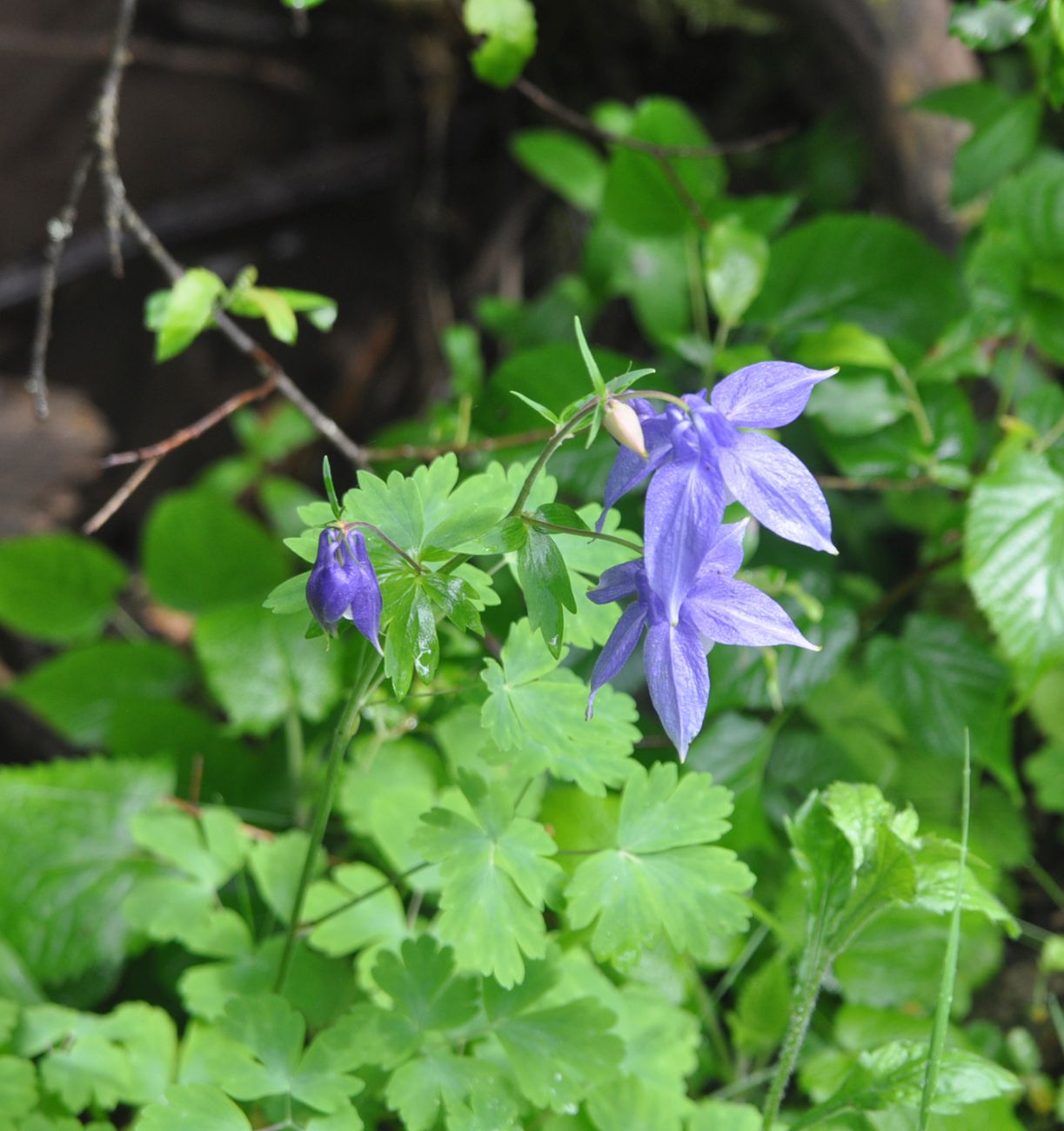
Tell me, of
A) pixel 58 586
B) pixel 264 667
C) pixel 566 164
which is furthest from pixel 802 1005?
pixel 566 164

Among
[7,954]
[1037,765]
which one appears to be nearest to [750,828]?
[1037,765]

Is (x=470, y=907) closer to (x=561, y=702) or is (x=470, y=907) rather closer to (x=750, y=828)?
(x=561, y=702)

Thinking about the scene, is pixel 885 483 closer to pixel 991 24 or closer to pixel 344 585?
pixel 991 24

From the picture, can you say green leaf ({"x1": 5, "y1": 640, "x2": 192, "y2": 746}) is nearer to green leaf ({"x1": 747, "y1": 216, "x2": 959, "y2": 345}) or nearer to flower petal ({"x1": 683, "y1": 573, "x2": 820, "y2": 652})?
green leaf ({"x1": 747, "y1": 216, "x2": 959, "y2": 345})

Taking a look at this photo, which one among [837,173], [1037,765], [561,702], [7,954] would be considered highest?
[837,173]

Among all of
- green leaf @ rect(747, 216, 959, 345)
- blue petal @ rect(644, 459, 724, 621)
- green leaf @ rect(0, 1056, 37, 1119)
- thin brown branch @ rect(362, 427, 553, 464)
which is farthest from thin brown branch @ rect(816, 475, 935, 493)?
green leaf @ rect(0, 1056, 37, 1119)

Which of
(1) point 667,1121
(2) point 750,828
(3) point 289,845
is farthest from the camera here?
(2) point 750,828

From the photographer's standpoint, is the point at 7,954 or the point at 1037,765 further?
A: the point at 1037,765
